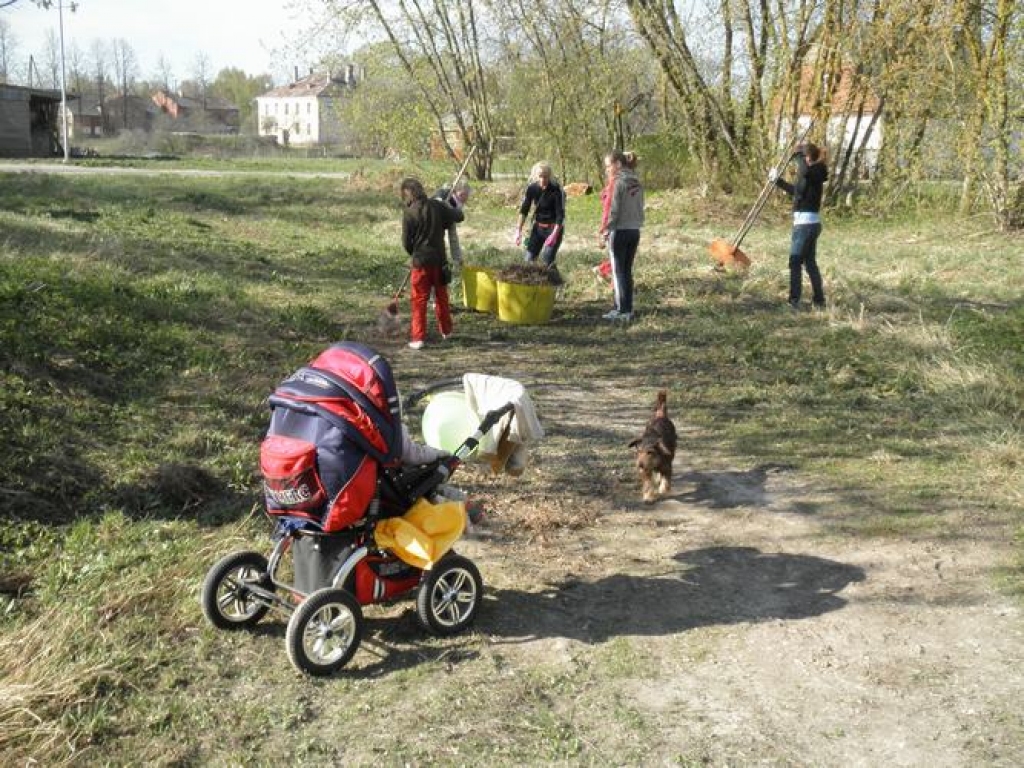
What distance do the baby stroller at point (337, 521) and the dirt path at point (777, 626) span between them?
1.65 feet

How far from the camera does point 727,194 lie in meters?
21.3

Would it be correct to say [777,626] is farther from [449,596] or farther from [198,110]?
[198,110]

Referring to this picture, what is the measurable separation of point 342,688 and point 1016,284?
12175 millimetres

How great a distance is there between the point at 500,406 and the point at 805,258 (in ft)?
24.3

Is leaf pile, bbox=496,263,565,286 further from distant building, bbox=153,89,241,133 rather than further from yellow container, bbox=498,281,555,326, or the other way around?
distant building, bbox=153,89,241,133

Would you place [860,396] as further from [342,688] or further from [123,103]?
[123,103]

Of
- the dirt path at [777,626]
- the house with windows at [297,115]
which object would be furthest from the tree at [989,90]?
the house with windows at [297,115]

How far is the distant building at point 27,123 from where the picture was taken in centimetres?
4109

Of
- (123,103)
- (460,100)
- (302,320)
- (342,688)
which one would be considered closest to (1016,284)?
(302,320)

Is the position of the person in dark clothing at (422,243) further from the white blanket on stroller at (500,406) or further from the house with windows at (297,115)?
the house with windows at (297,115)

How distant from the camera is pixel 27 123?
41781 millimetres

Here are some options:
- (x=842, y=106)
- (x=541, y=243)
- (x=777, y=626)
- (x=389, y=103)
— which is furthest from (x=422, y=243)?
(x=389, y=103)

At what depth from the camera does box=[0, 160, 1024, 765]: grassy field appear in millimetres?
3682

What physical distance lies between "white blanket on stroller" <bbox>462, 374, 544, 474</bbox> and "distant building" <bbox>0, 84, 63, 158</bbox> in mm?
42507
